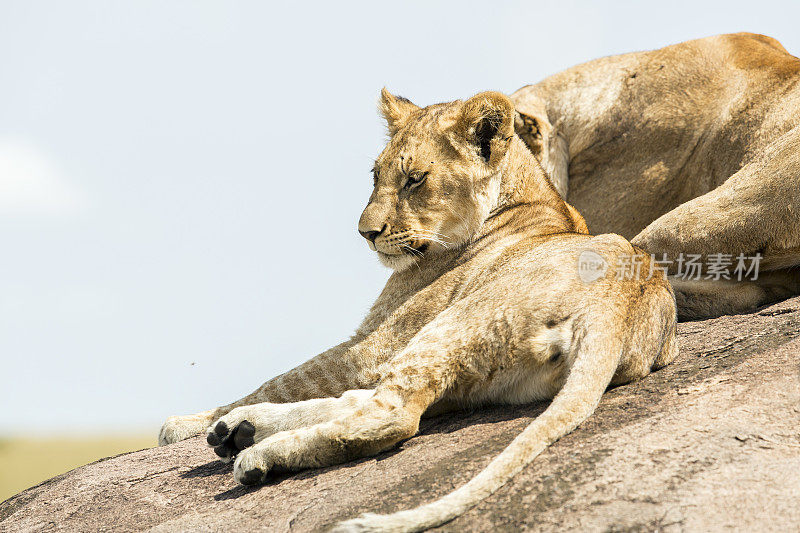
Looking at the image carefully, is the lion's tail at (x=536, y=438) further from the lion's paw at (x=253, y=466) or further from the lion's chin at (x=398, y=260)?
the lion's chin at (x=398, y=260)

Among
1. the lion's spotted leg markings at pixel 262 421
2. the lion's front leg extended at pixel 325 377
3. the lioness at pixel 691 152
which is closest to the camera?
the lion's spotted leg markings at pixel 262 421

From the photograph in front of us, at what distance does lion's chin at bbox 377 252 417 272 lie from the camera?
504 cm

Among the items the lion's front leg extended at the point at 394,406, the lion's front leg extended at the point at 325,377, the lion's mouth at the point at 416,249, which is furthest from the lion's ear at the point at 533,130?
the lion's front leg extended at the point at 394,406

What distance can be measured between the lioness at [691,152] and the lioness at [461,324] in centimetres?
136

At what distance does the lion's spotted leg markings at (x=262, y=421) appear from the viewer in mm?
4066

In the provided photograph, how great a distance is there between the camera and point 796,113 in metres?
7.00

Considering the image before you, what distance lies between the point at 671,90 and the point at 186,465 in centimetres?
616

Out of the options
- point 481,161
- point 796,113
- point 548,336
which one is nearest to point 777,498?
point 548,336

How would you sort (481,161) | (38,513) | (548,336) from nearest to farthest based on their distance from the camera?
(548,336), (38,513), (481,161)

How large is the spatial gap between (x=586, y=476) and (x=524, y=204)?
2.63 meters

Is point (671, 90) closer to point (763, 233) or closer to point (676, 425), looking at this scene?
point (763, 233)

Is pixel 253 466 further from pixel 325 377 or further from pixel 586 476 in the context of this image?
pixel 586 476

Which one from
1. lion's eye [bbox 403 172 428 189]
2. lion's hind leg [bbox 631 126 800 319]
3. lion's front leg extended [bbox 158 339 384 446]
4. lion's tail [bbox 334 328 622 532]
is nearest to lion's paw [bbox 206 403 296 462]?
lion's front leg extended [bbox 158 339 384 446]

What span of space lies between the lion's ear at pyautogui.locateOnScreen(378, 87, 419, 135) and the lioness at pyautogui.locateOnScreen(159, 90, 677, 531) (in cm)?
2
